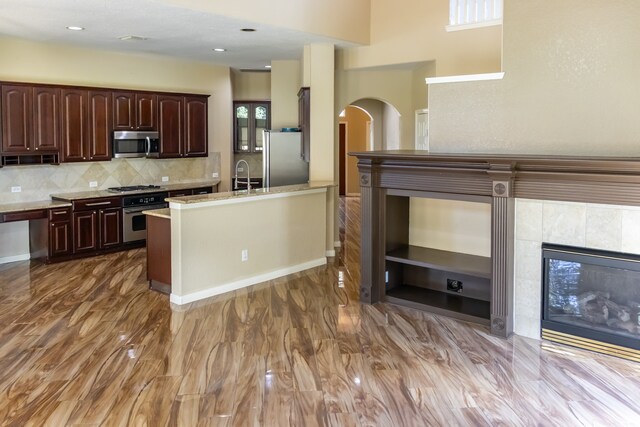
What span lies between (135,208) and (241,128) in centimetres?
281

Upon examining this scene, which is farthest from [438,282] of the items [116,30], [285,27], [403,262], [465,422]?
[116,30]

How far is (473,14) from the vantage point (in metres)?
6.73

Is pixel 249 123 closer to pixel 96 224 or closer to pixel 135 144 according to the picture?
pixel 135 144

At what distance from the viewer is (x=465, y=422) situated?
129 inches

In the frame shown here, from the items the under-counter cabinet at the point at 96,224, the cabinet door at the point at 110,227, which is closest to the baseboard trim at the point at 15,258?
the under-counter cabinet at the point at 96,224

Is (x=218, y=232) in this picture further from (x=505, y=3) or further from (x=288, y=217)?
(x=505, y=3)

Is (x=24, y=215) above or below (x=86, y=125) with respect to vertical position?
below

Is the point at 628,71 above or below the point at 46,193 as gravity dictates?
above

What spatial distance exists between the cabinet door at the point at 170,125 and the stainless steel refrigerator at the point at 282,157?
1.69 metres

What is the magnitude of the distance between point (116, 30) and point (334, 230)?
376 centimetres

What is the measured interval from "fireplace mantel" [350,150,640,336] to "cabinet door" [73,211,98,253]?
4003 mm

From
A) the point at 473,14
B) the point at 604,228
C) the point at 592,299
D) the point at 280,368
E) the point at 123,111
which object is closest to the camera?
the point at 280,368

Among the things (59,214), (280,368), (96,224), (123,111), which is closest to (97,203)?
(96,224)

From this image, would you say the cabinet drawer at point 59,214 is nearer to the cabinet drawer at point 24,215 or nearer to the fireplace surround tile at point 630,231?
the cabinet drawer at point 24,215
